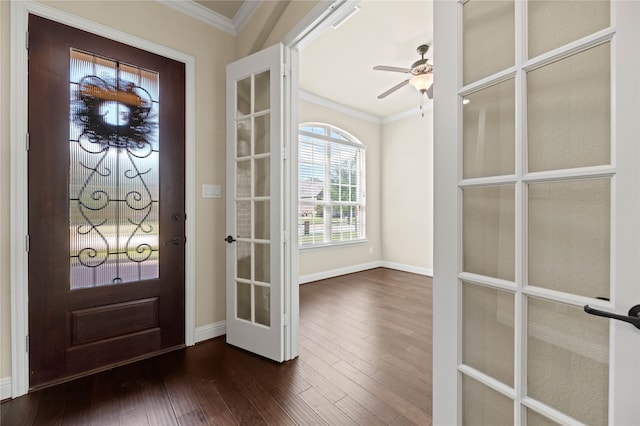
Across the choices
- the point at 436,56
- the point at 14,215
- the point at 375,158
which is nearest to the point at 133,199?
the point at 14,215

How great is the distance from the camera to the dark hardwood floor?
59.2 inches

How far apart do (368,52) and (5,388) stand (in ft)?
13.7

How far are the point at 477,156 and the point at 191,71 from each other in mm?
2443

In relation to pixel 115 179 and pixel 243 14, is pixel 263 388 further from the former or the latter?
pixel 243 14

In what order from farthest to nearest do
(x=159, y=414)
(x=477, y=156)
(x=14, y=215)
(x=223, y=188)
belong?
(x=223, y=188)
(x=14, y=215)
(x=159, y=414)
(x=477, y=156)

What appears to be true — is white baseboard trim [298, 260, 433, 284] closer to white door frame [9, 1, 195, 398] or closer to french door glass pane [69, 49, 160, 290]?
french door glass pane [69, 49, 160, 290]

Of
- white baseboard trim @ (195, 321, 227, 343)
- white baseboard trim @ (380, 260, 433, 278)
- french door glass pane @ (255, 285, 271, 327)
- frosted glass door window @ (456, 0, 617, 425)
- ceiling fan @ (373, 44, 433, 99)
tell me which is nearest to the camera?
frosted glass door window @ (456, 0, 617, 425)

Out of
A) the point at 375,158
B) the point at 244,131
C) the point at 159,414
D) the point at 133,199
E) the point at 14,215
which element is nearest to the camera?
the point at 159,414

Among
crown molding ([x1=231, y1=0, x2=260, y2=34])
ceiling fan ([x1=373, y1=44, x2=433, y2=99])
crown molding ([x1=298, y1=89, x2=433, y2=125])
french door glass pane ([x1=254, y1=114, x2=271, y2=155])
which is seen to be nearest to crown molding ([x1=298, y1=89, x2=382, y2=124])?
crown molding ([x1=298, y1=89, x2=433, y2=125])

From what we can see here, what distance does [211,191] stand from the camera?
2498mm

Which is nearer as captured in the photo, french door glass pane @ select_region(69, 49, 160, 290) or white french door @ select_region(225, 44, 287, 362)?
french door glass pane @ select_region(69, 49, 160, 290)

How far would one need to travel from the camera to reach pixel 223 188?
257 cm

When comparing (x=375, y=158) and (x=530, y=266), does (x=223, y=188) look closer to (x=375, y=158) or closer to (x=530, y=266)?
(x=530, y=266)

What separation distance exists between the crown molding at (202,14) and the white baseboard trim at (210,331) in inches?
111
